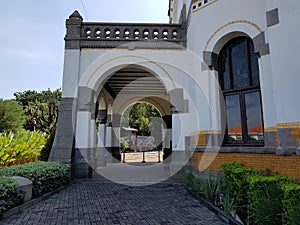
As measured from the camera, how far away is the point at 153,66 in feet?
26.0

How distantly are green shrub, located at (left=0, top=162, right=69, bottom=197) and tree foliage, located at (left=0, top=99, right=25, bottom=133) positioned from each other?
2021cm

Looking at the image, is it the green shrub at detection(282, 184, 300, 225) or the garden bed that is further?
the garden bed

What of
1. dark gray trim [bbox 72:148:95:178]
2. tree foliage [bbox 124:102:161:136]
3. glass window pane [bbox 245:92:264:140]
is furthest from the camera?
tree foliage [bbox 124:102:161:136]

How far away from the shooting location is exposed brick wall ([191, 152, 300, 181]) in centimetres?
412

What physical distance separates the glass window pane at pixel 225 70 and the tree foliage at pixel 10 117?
23.2 meters

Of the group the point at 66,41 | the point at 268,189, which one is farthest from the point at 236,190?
the point at 66,41

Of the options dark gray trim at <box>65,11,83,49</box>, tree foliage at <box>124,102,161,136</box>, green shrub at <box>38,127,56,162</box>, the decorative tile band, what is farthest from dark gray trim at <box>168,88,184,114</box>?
tree foliage at <box>124,102,161,136</box>

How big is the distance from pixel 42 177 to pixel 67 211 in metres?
1.53

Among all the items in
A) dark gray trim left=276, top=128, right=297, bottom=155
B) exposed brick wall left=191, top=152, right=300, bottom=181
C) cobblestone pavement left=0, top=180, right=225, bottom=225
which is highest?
dark gray trim left=276, top=128, right=297, bottom=155

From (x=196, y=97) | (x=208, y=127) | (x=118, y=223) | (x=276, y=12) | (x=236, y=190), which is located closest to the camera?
(x=118, y=223)

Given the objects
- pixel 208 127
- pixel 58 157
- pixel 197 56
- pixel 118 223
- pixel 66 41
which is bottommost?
pixel 118 223

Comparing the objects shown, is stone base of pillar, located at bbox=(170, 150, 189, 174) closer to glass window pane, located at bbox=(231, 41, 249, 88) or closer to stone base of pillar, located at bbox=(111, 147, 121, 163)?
glass window pane, located at bbox=(231, 41, 249, 88)

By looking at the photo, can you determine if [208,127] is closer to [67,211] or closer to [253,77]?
[253,77]

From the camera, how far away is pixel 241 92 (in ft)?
18.8
